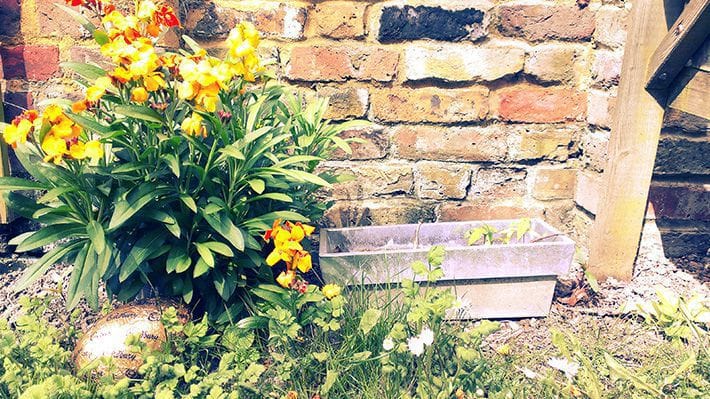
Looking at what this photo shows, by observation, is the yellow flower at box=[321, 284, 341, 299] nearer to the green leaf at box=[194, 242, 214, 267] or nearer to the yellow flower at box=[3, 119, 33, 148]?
the green leaf at box=[194, 242, 214, 267]

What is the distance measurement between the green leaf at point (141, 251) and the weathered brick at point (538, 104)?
4.64 ft

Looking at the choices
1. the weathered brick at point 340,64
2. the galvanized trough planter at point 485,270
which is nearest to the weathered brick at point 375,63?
the weathered brick at point 340,64

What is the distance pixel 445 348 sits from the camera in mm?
1771

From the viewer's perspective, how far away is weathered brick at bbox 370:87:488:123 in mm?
2375

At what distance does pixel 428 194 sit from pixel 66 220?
1.40 m

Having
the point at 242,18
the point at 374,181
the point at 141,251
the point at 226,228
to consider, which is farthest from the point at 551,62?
the point at 141,251

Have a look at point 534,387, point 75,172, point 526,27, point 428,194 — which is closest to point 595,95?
point 526,27

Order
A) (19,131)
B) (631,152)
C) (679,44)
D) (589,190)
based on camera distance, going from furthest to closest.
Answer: (589,190) → (631,152) → (679,44) → (19,131)

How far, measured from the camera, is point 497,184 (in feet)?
8.20

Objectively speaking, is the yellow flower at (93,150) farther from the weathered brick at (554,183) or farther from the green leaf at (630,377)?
the weathered brick at (554,183)

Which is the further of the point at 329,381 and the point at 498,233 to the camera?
the point at 498,233

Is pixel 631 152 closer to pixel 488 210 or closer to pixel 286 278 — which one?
pixel 488 210

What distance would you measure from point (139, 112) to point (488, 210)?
5.00 feet

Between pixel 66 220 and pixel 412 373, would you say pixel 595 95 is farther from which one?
pixel 66 220
